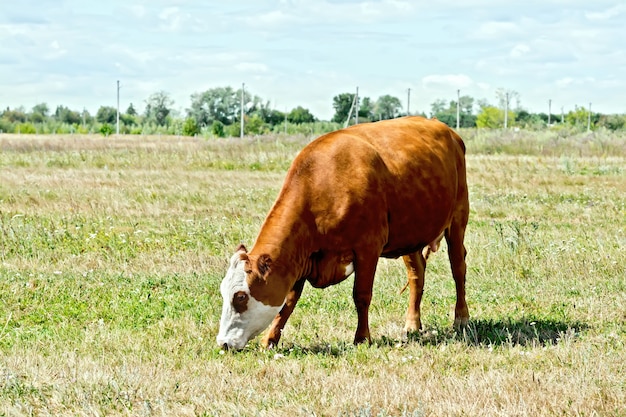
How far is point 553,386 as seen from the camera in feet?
21.5

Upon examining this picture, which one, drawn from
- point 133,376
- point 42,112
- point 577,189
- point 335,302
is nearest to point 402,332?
point 335,302

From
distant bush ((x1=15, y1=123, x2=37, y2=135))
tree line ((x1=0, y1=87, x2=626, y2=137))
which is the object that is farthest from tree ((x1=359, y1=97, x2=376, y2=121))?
distant bush ((x1=15, y1=123, x2=37, y2=135))

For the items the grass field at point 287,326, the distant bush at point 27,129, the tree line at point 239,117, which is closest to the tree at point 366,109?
the tree line at point 239,117

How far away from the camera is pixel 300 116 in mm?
104938

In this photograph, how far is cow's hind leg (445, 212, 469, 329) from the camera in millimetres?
9531

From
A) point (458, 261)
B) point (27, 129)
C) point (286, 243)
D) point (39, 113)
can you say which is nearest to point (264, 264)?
point (286, 243)

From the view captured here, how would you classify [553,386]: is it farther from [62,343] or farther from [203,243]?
[203,243]

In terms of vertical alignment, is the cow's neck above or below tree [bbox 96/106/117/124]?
below

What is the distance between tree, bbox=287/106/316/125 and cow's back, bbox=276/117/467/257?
311 ft

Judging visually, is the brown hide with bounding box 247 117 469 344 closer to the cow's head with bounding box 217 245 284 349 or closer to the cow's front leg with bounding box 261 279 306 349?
the cow's head with bounding box 217 245 284 349

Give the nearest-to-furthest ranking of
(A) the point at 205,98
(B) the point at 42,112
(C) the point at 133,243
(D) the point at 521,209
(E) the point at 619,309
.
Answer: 1. (E) the point at 619,309
2. (C) the point at 133,243
3. (D) the point at 521,209
4. (A) the point at 205,98
5. (B) the point at 42,112

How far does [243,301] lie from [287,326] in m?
1.73

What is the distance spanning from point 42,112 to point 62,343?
127 meters

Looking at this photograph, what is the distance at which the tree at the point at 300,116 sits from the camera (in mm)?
104500
